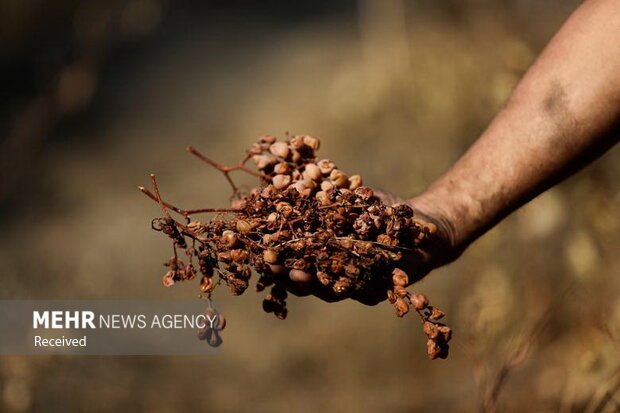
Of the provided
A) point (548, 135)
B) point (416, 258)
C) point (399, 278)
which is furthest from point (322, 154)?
point (399, 278)

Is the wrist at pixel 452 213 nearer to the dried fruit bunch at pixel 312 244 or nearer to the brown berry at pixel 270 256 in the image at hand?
the dried fruit bunch at pixel 312 244

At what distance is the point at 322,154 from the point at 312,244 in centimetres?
190

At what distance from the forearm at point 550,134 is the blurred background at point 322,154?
3.29 ft

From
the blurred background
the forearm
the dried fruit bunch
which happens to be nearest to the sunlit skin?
the forearm

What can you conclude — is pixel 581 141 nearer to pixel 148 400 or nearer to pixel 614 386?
pixel 614 386

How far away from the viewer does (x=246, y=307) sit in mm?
2732

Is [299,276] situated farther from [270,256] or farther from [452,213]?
[452,213]

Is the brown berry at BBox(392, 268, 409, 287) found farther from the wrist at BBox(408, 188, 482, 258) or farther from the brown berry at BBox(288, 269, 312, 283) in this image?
the wrist at BBox(408, 188, 482, 258)

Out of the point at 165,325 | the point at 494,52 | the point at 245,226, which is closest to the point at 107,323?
the point at 165,325

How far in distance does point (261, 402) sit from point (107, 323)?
0.67m

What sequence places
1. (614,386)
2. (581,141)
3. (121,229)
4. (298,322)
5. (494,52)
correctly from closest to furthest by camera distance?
(581,141) < (614,386) < (494,52) < (298,322) < (121,229)

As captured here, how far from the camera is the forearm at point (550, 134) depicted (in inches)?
47.3

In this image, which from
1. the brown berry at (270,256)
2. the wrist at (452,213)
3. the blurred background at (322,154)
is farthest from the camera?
the blurred background at (322,154)

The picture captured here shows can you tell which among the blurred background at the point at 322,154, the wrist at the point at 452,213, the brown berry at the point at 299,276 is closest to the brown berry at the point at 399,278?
the brown berry at the point at 299,276
